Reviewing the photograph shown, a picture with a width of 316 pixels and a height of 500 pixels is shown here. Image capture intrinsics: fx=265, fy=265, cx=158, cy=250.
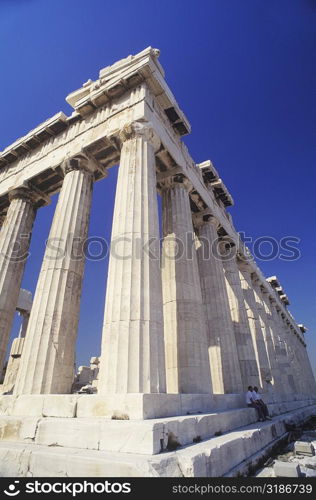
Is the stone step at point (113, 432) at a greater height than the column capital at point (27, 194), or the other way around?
the column capital at point (27, 194)

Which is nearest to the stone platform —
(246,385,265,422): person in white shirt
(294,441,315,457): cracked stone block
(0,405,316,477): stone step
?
(0,405,316,477): stone step

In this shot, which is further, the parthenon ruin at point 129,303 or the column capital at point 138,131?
the column capital at point 138,131

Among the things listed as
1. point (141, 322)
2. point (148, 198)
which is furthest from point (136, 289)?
point (148, 198)

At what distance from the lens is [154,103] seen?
12109 mm

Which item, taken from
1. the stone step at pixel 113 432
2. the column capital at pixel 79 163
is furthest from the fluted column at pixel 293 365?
the column capital at pixel 79 163

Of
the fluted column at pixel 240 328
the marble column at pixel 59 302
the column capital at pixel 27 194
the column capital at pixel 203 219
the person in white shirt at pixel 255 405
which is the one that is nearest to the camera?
the marble column at pixel 59 302

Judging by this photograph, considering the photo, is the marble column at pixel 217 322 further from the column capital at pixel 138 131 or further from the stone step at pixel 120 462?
the stone step at pixel 120 462

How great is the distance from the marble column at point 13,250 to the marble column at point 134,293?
7165mm

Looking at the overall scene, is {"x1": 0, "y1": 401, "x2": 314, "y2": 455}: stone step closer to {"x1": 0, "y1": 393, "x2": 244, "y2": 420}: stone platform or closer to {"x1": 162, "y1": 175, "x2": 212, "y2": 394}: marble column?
{"x1": 0, "y1": 393, "x2": 244, "y2": 420}: stone platform

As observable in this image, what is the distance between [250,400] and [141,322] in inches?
289

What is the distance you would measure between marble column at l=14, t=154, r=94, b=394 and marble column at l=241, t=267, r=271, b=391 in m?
13.0

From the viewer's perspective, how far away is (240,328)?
16.1 m

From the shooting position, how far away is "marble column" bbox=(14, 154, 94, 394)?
26.9ft

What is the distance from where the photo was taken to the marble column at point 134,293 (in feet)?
20.4
